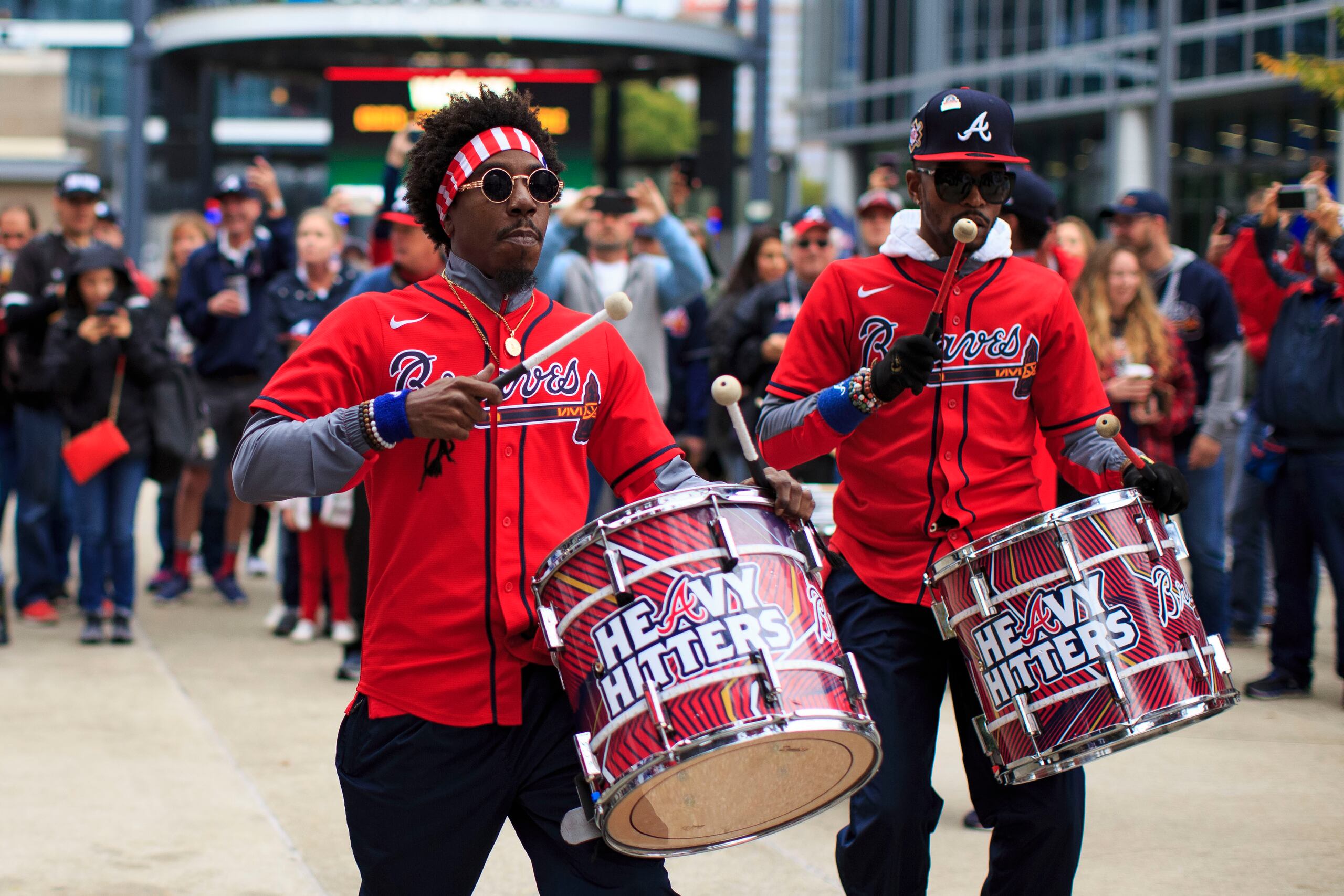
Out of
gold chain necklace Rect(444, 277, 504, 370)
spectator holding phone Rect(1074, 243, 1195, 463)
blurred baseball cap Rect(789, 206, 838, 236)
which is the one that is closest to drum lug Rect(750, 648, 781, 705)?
gold chain necklace Rect(444, 277, 504, 370)

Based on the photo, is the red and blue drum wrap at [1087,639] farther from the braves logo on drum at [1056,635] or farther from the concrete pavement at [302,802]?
the concrete pavement at [302,802]

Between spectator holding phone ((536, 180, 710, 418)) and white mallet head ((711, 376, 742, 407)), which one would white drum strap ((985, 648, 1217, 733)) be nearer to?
white mallet head ((711, 376, 742, 407))

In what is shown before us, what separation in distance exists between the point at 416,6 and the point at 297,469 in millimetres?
20112

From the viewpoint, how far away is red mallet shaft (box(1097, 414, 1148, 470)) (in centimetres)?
342

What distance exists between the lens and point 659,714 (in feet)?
8.38

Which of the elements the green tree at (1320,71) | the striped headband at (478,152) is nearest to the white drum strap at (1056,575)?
the striped headband at (478,152)

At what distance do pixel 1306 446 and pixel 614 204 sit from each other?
11.5ft

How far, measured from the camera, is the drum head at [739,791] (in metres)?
2.62

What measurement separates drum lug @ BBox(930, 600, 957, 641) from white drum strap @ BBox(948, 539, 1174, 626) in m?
0.10

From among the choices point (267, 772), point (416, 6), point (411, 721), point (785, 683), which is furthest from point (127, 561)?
point (416, 6)

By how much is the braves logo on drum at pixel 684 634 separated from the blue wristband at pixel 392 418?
1.61ft

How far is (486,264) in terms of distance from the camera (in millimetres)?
2986

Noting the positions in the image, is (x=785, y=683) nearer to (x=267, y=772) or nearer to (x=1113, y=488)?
(x=1113, y=488)

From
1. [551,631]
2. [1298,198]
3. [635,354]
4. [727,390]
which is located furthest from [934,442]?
[1298,198]
